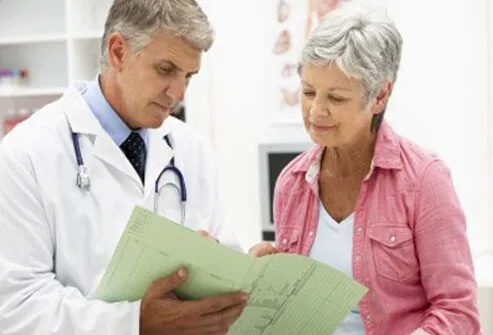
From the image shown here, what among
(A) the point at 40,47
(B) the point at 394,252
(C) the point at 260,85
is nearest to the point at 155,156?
(B) the point at 394,252

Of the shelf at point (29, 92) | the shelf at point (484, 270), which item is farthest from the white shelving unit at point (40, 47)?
the shelf at point (484, 270)

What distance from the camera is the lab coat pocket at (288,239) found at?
60.0 inches

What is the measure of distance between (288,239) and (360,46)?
434 mm

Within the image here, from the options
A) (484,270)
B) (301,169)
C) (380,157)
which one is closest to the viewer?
(380,157)

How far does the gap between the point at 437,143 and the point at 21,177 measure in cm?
215

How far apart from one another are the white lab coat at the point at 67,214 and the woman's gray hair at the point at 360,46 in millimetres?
398

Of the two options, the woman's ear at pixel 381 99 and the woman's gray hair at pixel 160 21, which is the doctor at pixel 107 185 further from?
the woman's ear at pixel 381 99

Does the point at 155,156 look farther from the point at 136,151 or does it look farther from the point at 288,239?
the point at 288,239

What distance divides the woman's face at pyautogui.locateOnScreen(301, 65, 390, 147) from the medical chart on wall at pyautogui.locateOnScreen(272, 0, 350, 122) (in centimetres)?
178

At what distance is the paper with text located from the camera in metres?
1.13

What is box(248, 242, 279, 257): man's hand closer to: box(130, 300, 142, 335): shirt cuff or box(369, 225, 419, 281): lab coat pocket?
box(369, 225, 419, 281): lab coat pocket

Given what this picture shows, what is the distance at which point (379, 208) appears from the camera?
1.43m

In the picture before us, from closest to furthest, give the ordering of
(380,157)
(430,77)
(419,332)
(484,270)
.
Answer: (419,332), (380,157), (484,270), (430,77)

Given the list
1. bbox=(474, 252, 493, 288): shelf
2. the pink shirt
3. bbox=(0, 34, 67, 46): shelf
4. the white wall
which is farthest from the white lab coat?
bbox=(0, 34, 67, 46): shelf
